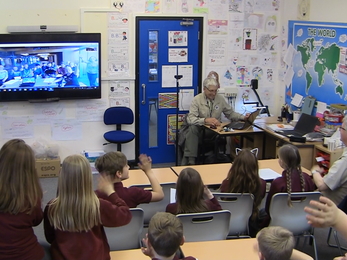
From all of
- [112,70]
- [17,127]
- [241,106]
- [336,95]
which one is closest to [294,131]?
[336,95]

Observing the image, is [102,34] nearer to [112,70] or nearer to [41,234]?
[112,70]

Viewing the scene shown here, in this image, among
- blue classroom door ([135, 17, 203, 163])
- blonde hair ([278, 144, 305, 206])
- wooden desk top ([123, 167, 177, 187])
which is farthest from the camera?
blue classroom door ([135, 17, 203, 163])

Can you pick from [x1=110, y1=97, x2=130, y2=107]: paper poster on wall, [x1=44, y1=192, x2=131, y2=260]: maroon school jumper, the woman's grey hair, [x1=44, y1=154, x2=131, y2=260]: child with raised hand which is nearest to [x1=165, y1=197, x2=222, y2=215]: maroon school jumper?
[x1=44, y1=192, x2=131, y2=260]: maroon school jumper

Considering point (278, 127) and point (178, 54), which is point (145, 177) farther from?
point (178, 54)

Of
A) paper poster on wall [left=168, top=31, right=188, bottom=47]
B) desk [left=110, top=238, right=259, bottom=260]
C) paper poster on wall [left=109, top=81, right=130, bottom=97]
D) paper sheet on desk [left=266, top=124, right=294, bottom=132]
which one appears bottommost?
desk [left=110, top=238, right=259, bottom=260]

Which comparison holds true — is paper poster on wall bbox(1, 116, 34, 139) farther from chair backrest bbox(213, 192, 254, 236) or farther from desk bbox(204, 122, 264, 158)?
chair backrest bbox(213, 192, 254, 236)

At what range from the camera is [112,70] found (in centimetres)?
639

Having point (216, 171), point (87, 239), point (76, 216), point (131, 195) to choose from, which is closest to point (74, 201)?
point (76, 216)

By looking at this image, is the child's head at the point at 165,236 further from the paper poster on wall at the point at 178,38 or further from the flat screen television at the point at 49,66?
the paper poster on wall at the point at 178,38

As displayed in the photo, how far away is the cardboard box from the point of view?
6.16 metres

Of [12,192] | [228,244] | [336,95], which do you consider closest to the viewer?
[12,192]

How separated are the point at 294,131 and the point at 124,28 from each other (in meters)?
2.60

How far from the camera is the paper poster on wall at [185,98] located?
6766mm

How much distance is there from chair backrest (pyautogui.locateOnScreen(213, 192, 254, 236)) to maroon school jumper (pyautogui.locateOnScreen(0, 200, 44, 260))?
1.38 m
